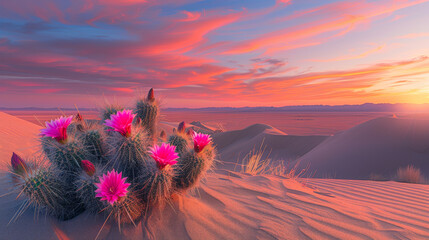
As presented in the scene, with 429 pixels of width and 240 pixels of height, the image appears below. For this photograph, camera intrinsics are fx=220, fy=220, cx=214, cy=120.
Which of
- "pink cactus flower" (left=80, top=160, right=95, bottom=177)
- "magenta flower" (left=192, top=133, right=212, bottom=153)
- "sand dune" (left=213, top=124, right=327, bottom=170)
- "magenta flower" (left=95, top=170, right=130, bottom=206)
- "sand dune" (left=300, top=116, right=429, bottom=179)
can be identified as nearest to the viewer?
"magenta flower" (left=95, top=170, right=130, bottom=206)

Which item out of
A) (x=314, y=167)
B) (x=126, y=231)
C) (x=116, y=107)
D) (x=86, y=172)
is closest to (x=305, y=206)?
(x=126, y=231)

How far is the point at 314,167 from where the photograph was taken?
7.45 m

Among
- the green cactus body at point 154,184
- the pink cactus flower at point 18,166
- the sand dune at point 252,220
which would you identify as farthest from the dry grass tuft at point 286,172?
the pink cactus flower at point 18,166

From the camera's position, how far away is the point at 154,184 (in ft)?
6.02

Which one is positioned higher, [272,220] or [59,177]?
[59,177]

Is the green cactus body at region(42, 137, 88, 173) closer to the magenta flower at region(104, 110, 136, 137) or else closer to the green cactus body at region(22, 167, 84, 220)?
the green cactus body at region(22, 167, 84, 220)

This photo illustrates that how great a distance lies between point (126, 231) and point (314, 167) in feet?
23.0

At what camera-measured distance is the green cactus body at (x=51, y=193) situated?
1722mm

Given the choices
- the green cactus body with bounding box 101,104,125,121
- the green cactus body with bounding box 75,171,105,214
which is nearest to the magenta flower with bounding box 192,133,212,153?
the green cactus body with bounding box 75,171,105,214

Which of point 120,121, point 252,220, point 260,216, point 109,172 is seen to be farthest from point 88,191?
point 260,216

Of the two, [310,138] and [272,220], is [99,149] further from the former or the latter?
[310,138]

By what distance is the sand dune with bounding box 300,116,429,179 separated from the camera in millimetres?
6594

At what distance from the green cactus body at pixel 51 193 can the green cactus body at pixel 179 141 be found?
1008 mm

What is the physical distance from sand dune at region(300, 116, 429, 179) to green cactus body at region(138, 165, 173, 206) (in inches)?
245
